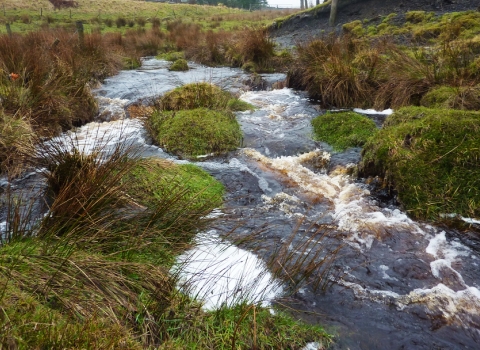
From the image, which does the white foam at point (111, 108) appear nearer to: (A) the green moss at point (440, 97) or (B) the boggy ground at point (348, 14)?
(A) the green moss at point (440, 97)

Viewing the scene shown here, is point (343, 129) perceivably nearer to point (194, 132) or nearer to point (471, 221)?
point (194, 132)

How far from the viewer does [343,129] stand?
7.08 metres

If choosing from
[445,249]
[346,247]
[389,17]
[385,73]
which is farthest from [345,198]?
[389,17]

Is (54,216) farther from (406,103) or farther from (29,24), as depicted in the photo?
(29,24)

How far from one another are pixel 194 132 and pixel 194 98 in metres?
1.48

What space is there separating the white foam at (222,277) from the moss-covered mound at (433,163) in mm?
2288

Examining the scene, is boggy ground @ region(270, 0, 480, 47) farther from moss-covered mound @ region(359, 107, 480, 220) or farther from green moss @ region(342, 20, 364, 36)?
moss-covered mound @ region(359, 107, 480, 220)

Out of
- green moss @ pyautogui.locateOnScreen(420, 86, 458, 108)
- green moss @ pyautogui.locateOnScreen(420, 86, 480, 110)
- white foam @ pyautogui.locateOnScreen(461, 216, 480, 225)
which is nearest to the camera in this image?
white foam @ pyautogui.locateOnScreen(461, 216, 480, 225)

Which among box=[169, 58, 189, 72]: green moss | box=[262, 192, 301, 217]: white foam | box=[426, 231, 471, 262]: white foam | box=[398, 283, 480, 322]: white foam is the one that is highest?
box=[169, 58, 189, 72]: green moss

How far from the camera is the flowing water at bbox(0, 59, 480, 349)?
9.82ft

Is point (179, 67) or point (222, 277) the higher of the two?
point (179, 67)


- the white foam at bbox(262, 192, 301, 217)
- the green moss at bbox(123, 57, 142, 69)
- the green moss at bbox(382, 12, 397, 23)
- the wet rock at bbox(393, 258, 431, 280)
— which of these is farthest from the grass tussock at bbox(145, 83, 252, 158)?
the green moss at bbox(382, 12, 397, 23)

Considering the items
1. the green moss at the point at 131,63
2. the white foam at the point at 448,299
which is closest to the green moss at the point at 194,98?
the white foam at the point at 448,299

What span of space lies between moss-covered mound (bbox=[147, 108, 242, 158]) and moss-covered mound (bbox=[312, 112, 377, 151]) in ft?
5.50
